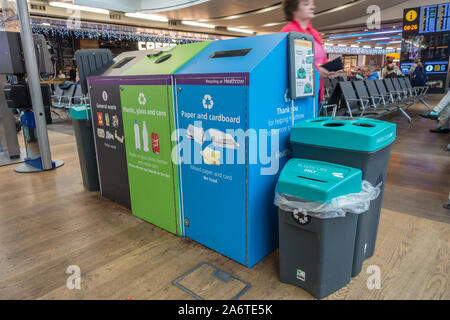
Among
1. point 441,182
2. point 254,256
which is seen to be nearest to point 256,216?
point 254,256

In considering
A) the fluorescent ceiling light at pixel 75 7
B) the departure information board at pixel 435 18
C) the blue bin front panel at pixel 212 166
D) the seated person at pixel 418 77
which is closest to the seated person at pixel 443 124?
the seated person at pixel 418 77

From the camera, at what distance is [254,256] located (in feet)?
6.03

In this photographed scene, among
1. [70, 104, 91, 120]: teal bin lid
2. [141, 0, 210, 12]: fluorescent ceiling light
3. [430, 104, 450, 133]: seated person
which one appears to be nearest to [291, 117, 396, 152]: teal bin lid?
[70, 104, 91, 120]: teal bin lid

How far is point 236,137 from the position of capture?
1.68 m

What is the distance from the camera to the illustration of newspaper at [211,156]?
71.2 inches

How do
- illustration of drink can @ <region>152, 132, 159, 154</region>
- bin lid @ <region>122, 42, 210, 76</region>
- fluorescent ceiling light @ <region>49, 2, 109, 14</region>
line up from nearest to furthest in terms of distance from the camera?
bin lid @ <region>122, 42, 210, 76</region> → illustration of drink can @ <region>152, 132, 159, 154</region> → fluorescent ceiling light @ <region>49, 2, 109, 14</region>

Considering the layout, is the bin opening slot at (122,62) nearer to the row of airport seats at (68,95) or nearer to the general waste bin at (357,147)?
the general waste bin at (357,147)

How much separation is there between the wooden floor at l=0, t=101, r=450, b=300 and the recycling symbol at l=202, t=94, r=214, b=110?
93 centimetres

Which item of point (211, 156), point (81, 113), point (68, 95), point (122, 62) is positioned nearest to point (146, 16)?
point (68, 95)

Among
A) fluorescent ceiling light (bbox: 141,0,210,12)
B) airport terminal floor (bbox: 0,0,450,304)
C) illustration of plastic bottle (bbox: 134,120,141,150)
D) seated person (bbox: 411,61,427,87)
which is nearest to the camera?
airport terminal floor (bbox: 0,0,450,304)

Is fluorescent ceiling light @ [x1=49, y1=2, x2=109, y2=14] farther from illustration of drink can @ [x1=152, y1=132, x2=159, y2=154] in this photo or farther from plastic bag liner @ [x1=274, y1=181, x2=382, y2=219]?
plastic bag liner @ [x1=274, y1=181, x2=382, y2=219]

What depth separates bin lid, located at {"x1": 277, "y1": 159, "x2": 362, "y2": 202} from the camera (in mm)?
1384

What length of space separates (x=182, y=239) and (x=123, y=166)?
848mm
